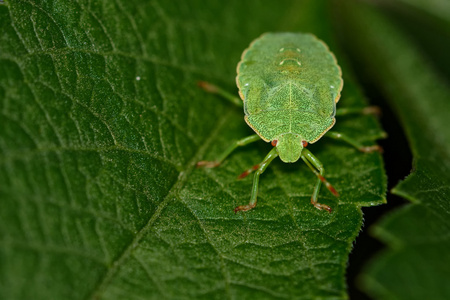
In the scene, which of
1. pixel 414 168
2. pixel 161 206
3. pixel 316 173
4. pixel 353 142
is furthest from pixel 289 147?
pixel 161 206

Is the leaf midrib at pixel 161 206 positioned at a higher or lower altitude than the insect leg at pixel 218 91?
lower

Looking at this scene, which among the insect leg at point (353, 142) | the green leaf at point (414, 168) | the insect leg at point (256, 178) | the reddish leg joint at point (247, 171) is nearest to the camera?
the green leaf at point (414, 168)

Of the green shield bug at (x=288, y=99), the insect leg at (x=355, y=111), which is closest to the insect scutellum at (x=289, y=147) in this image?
the green shield bug at (x=288, y=99)

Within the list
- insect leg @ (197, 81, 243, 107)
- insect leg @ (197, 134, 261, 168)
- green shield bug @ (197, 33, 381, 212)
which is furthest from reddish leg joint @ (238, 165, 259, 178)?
insect leg @ (197, 81, 243, 107)

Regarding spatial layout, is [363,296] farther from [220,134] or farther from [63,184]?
[63,184]

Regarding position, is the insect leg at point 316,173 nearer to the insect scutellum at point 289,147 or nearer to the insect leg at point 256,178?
the insect scutellum at point 289,147

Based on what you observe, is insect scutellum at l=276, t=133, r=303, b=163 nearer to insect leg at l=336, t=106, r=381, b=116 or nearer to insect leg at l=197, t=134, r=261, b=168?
insect leg at l=197, t=134, r=261, b=168

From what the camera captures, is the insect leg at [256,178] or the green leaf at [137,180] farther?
the insect leg at [256,178]
